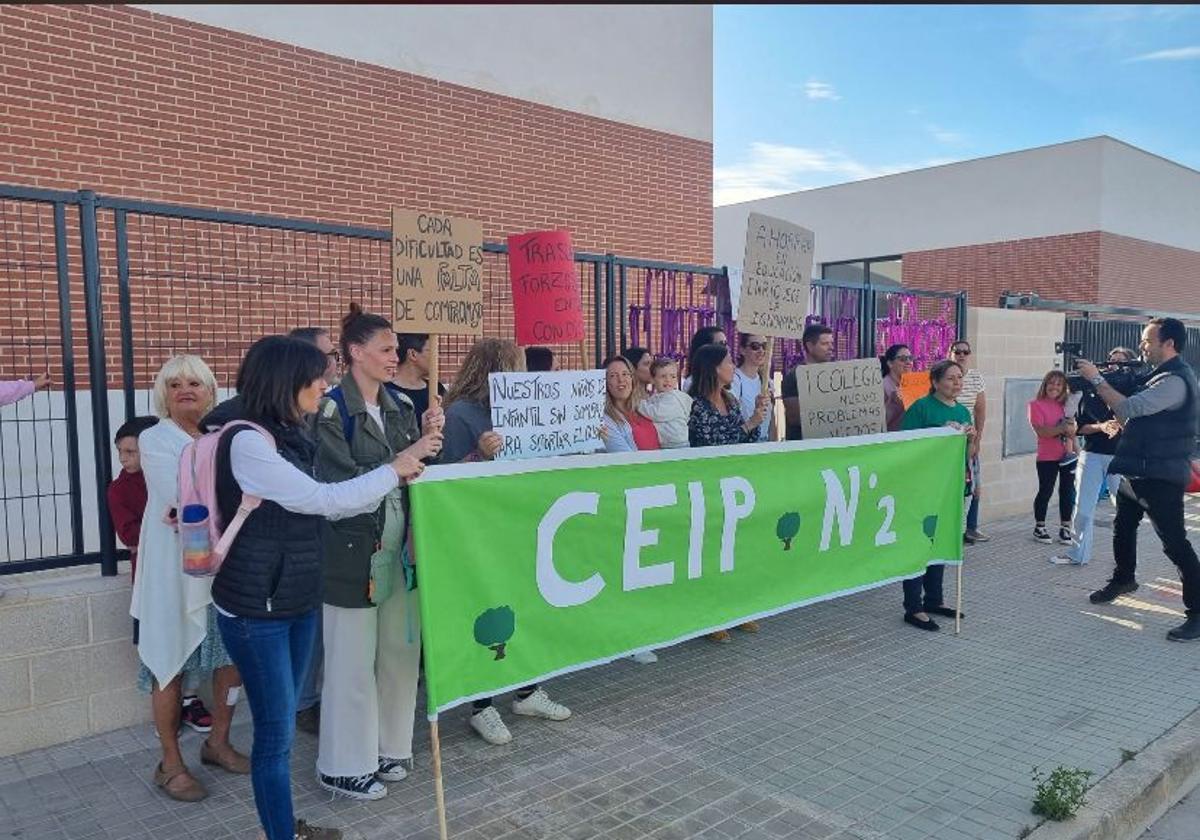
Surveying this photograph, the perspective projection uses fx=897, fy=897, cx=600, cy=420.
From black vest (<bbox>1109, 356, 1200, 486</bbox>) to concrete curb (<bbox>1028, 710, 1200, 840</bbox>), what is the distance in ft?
7.09

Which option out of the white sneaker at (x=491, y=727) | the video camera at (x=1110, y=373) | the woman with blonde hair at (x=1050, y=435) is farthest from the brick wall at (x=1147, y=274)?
the white sneaker at (x=491, y=727)

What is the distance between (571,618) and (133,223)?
6.15m

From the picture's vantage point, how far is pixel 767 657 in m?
5.75

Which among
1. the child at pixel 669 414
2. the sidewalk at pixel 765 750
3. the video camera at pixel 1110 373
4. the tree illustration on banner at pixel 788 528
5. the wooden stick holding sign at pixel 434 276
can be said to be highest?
the wooden stick holding sign at pixel 434 276

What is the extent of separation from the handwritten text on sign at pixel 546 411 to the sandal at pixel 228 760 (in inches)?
70.9

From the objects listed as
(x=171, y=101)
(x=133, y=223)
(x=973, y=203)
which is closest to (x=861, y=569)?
(x=133, y=223)

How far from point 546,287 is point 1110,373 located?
213 inches

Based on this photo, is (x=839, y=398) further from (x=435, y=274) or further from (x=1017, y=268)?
(x=1017, y=268)

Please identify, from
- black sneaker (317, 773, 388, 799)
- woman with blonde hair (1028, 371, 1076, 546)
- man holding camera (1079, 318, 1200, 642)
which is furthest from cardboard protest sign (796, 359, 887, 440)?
Answer: woman with blonde hair (1028, 371, 1076, 546)

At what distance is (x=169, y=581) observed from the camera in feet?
12.9

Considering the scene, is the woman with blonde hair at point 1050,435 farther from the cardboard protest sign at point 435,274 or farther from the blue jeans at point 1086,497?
the cardboard protest sign at point 435,274

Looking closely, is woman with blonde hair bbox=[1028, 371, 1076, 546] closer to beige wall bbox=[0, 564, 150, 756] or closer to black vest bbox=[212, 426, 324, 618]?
black vest bbox=[212, 426, 324, 618]

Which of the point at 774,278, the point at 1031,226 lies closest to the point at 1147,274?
the point at 1031,226

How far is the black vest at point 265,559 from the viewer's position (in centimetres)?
307
